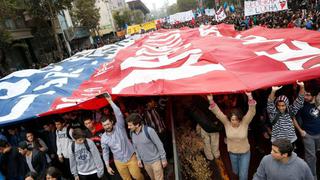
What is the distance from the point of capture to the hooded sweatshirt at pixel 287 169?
3070 mm

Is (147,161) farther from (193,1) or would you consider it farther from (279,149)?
(193,1)

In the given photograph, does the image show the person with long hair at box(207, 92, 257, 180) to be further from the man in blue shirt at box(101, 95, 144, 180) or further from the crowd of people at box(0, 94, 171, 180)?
the man in blue shirt at box(101, 95, 144, 180)

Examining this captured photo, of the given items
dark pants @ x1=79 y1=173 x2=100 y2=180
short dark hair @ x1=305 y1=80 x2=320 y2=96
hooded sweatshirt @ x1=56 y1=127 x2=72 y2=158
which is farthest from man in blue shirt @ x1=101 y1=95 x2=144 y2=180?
short dark hair @ x1=305 y1=80 x2=320 y2=96

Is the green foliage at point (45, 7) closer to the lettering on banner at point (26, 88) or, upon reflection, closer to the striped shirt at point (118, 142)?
the lettering on banner at point (26, 88)

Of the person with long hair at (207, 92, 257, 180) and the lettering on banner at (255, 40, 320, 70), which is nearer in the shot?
the person with long hair at (207, 92, 257, 180)

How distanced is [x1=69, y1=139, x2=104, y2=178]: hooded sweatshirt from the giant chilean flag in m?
1.03

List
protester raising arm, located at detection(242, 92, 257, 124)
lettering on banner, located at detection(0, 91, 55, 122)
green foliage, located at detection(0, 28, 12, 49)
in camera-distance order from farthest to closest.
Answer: green foliage, located at detection(0, 28, 12, 49), lettering on banner, located at detection(0, 91, 55, 122), protester raising arm, located at detection(242, 92, 257, 124)

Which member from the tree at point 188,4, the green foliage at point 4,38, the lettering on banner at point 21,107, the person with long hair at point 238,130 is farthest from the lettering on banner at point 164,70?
the tree at point 188,4

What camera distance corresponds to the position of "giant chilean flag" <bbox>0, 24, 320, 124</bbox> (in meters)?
4.46

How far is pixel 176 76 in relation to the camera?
5.00 m

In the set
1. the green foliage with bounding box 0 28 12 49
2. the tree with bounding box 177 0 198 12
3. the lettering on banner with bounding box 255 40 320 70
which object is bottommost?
the tree with bounding box 177 0 198 12

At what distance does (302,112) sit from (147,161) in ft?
7.72

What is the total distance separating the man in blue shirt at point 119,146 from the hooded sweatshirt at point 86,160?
0.13m

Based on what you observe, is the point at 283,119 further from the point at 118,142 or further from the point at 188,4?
the point at 188,4
